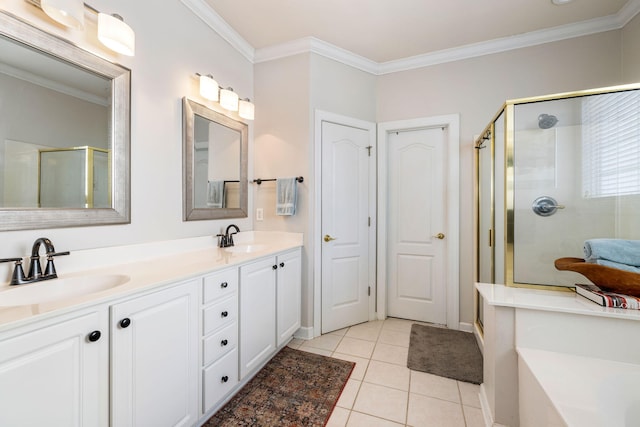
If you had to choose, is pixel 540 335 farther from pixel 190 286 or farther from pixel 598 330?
pixel 190 286

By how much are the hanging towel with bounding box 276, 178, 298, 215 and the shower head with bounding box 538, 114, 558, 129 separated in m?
1.84

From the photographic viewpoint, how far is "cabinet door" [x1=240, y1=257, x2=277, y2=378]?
1755mm

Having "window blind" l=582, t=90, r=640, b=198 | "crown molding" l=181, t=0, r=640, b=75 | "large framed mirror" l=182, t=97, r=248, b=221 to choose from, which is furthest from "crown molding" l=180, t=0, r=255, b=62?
"window blind" l=582, t=90, r=640, b=198

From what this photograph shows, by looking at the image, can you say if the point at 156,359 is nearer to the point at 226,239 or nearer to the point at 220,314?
the point at 220,314

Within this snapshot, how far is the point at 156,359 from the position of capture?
1.20 m

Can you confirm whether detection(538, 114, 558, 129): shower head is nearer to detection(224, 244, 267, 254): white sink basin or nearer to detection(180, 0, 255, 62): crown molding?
detection(224, 244, 267, 254): white sink basin

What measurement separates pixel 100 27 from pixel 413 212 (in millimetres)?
2813

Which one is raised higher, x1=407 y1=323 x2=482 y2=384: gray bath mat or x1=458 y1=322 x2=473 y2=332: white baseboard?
x1=458 y1=322 x2=473 y2=332: white baseboard

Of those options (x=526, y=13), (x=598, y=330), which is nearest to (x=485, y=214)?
(x=598, y=330)

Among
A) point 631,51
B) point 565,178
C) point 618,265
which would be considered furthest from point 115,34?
point 631,51

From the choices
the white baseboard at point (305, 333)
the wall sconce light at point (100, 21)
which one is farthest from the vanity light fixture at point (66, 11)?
the white baseboard at point (305, 333)

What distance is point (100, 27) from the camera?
135cm

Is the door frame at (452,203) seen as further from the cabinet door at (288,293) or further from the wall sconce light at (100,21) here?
the wall sconce light at (100,21)

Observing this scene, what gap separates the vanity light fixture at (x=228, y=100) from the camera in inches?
86.6
